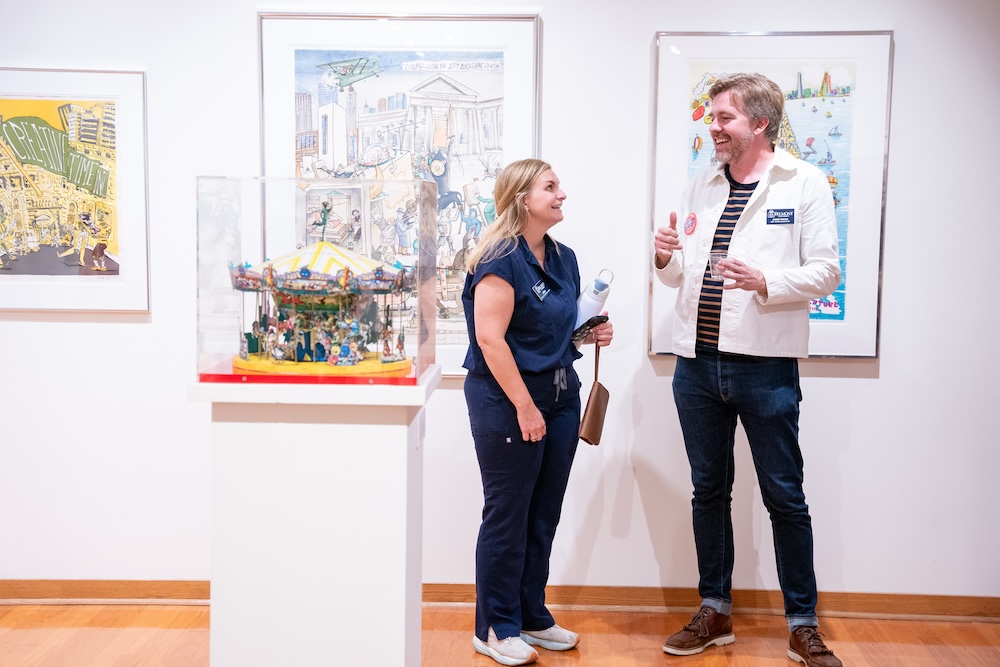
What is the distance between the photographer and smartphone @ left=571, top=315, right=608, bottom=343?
2.73 metres

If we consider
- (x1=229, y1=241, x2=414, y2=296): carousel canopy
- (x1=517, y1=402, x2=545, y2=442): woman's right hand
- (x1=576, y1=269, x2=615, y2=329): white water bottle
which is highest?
(x1=229, y1=241, x2=414, y2=296): carousel canopy

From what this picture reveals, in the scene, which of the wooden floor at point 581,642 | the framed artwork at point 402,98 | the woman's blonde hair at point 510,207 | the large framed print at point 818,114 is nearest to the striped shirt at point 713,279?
the large framed print at point 818,114

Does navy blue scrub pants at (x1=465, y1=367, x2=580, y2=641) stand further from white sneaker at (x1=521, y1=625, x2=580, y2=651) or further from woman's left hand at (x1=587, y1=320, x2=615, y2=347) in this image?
woman's left hand at (x1=587, y1=320, x2=615, y2=347)

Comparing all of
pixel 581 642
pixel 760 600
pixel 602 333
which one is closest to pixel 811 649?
pixel 760 600

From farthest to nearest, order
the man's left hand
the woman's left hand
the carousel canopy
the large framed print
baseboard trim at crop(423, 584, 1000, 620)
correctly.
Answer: baseboard trim at crop(423, 584, 1000, 620)
the large framed print
the woman's left hand
the man's left hand
the carousel canopy

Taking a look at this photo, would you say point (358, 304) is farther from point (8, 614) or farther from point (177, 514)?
point (8, 614)

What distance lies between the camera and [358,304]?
6.25ft

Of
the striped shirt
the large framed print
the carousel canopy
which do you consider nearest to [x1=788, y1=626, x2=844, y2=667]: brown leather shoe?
the striped shirt

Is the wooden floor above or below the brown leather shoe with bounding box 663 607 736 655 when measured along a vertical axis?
below

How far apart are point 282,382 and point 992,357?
2503 millimetres

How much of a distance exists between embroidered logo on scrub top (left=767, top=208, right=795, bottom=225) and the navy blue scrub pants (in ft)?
2.50

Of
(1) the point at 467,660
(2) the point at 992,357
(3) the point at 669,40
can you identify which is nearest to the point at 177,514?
(1) the point at 467,660

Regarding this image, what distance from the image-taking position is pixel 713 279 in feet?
8.82

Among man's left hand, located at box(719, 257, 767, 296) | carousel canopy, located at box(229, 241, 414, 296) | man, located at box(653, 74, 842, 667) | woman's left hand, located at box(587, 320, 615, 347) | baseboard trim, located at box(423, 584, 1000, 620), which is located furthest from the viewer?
baseboard trim, located at box(423, 584, 1000, 620)
